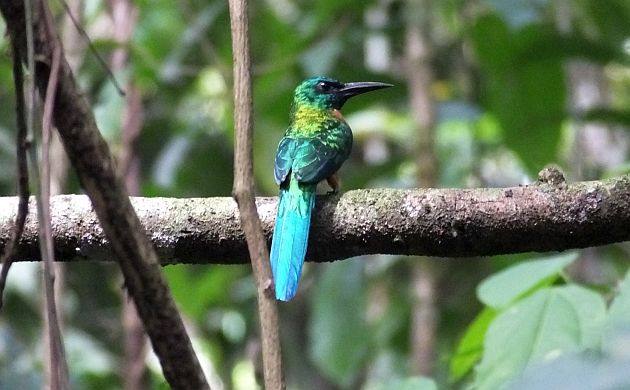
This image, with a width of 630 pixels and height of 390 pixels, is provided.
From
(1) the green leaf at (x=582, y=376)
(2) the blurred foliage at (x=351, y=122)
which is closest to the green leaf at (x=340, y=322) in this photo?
(2) the blurred foliage at (x=351, y=122)

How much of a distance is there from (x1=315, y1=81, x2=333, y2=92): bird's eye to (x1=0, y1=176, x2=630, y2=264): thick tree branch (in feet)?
3.83

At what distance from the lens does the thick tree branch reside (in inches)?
54.1

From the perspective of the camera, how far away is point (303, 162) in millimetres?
1886

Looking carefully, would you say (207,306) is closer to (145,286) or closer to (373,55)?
(373,55)

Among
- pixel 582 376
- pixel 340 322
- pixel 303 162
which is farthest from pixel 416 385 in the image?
pixel 340 322

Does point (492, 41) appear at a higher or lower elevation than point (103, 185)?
higher

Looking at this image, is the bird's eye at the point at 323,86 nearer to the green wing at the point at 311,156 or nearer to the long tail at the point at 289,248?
the green wing at the point at 311,156

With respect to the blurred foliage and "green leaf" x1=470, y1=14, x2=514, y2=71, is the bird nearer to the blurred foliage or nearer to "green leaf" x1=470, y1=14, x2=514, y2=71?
the blurred foliage

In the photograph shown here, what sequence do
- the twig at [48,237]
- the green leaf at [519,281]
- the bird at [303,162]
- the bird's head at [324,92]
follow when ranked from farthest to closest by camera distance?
the bird's head at [324,92] < the green leaf at [519,281] < the bird at [303,162] < the twig at [48,237]

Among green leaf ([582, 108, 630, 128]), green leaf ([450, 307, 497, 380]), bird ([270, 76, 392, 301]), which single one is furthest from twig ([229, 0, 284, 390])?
green leaf ([582, 108, 630, 128])

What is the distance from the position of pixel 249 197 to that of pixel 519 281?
2.47 feet

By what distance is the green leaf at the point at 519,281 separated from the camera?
164cm

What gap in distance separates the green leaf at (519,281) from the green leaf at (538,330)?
0.11 meters

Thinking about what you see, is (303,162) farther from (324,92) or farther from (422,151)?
(422,151)
